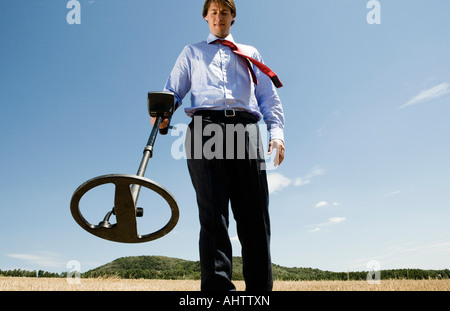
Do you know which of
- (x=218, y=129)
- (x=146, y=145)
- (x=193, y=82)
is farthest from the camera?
(x=193, y=82)

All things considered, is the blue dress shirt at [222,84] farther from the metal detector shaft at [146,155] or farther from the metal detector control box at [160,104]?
the metal detector shaft at [146,155]

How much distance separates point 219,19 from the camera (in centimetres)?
Result: 252

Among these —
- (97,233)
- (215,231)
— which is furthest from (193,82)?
(97,233)

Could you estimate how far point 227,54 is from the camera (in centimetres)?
252

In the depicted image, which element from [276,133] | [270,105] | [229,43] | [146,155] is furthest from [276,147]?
[146,155]

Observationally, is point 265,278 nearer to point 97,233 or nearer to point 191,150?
point 191,150

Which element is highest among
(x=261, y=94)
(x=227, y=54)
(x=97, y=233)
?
(x=227, y=54)

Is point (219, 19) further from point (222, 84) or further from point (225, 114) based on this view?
point (225, 114)

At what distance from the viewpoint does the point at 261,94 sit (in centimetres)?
262

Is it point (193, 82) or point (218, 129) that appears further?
point (193, 82)
